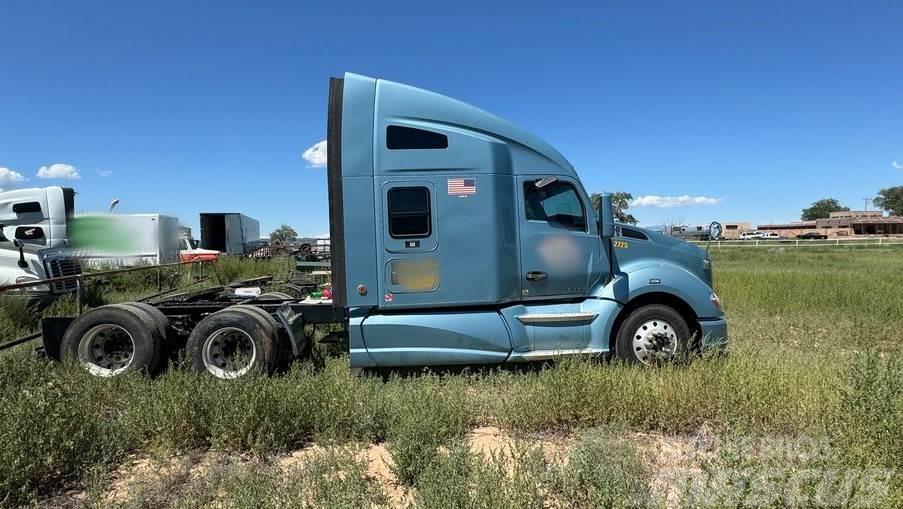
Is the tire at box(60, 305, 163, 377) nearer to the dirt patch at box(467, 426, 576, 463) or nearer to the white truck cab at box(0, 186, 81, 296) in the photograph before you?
the dirt patch at box(467, 426, 576, 463)

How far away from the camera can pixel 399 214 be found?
18.5 feet

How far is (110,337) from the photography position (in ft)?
19.9

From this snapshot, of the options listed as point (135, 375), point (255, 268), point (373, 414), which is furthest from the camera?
point (255, 268)

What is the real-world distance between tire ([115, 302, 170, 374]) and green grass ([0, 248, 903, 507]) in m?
0.60

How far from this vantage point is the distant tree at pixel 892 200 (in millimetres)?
115463

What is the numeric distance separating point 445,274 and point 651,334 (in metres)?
2.57

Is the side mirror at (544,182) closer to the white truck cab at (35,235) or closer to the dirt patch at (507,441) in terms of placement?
the dirt patch at (507,441)

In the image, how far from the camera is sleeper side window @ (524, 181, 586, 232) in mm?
5914

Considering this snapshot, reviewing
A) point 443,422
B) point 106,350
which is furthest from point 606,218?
point 106,350

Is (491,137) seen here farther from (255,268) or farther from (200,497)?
(255,268)

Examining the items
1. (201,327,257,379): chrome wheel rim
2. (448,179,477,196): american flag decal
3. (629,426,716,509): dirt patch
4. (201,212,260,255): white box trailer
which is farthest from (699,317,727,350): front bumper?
(201,212,260,255): white box trailer

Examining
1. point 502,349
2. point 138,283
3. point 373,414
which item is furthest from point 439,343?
point 138,283

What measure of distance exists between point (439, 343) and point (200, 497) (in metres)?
2.87

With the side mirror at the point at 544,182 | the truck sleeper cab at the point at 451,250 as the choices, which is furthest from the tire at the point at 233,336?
the side mirror at the point at 544,182
